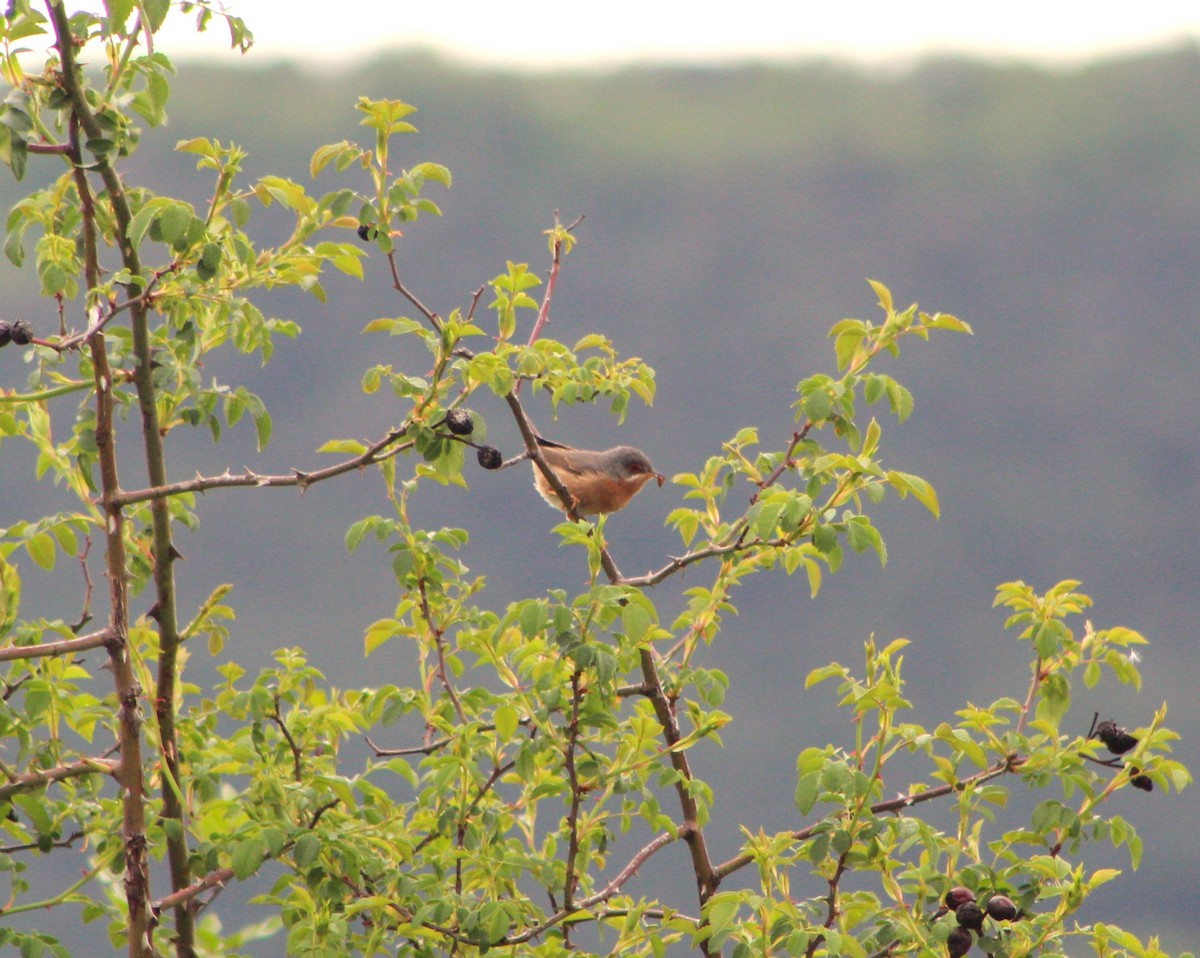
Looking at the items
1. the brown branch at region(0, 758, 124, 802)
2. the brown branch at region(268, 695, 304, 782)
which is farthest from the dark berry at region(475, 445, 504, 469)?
the brown branch at region(0, 758, 124, 802)

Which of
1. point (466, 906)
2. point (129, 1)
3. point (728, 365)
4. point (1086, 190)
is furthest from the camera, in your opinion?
point (1086, 190)

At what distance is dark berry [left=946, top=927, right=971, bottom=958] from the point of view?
324cm

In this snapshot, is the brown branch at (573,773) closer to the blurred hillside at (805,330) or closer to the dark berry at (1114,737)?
the dark berry at (1114,737)

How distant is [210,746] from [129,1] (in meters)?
1.83

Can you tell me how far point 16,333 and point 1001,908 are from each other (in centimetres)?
229

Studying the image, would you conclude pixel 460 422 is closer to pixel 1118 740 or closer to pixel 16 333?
pixel 16 333

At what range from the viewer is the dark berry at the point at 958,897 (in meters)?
3.24

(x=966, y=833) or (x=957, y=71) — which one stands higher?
(x=957, y=71)

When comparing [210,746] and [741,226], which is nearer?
[210,746]

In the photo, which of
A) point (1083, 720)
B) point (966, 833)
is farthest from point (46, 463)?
point (1083, 720)

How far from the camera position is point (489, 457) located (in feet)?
11.7

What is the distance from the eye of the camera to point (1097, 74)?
65.9 metres

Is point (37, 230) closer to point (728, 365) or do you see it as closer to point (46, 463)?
point (46, 463)

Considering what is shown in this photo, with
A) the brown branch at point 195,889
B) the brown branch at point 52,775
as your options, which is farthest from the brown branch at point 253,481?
the brown branch at point 195,889
